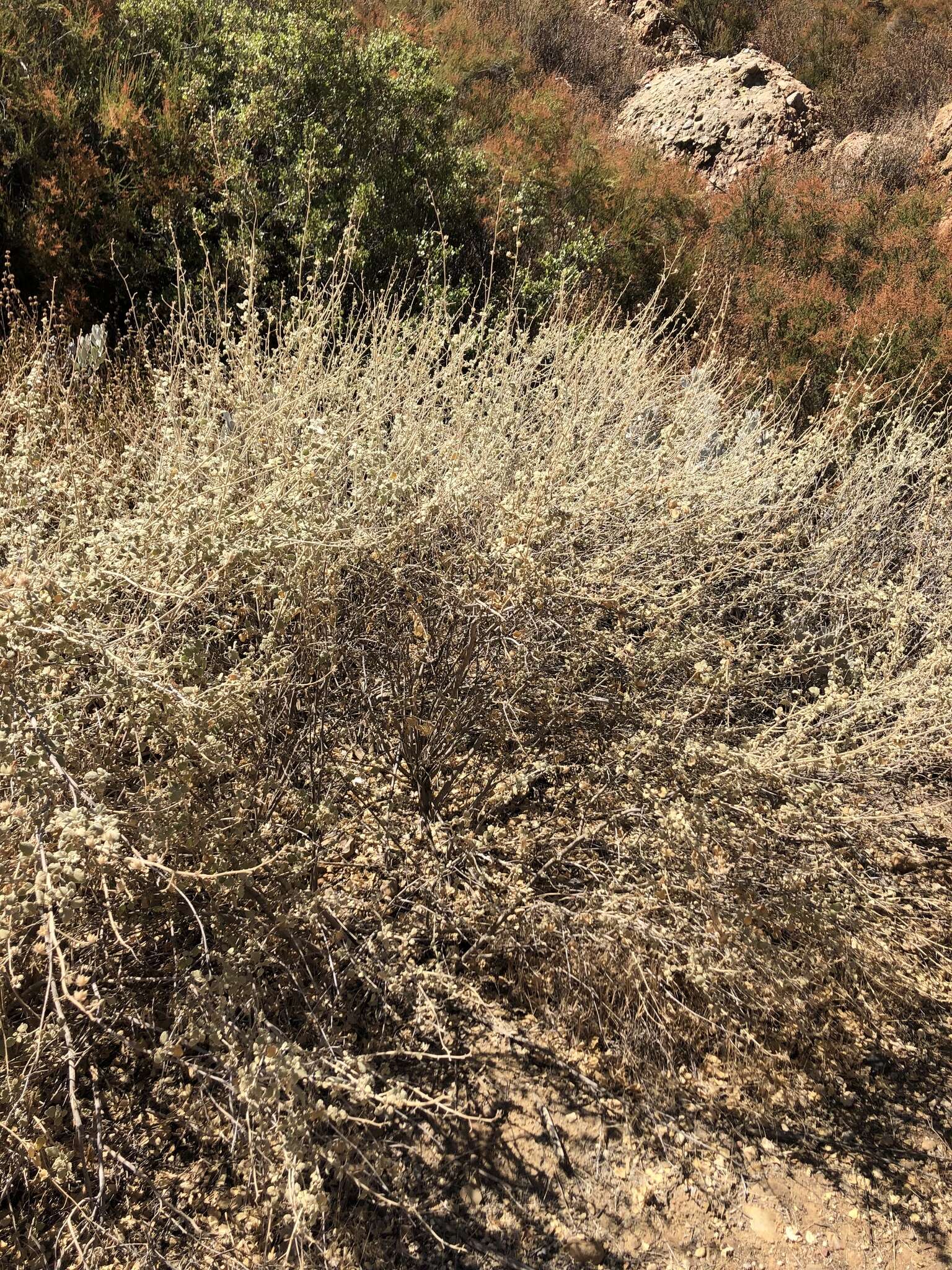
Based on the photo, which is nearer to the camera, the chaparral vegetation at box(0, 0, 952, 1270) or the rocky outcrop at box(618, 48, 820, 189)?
the chaparral vegetation at box(0, 0, 952, 1270)

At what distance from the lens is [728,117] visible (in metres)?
8.95

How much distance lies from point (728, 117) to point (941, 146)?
216 cm

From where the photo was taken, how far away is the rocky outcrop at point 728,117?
877cm

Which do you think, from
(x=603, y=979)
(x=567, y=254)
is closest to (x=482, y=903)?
(x=603, y=979)

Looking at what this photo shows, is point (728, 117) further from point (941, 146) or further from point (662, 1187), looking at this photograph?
point (662, 1187)

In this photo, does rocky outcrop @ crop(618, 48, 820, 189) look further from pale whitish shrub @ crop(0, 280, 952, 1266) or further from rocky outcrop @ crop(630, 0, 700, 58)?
pale whitish shrub @ crop(0, 280, 952, 1266)

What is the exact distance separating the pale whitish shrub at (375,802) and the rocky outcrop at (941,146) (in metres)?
7.27

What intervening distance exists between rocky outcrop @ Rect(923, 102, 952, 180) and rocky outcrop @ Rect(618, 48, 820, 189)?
1.14 m

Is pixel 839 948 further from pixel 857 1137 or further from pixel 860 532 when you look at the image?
pixel 860 532

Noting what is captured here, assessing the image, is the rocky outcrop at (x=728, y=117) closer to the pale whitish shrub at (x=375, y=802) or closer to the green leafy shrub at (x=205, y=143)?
the green leafy shrub at (x=205, y=143)

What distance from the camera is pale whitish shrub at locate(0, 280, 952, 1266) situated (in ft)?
Result: 6.18

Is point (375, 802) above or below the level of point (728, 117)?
below

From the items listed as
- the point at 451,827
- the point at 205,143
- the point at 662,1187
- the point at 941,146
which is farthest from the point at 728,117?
the point at 662,1187

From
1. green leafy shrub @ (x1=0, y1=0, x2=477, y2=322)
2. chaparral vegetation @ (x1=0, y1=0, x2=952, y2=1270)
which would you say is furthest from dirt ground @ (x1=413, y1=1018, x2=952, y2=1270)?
green leafy shrub @ (x1=0, y1=0, x2=477, y2=322)
